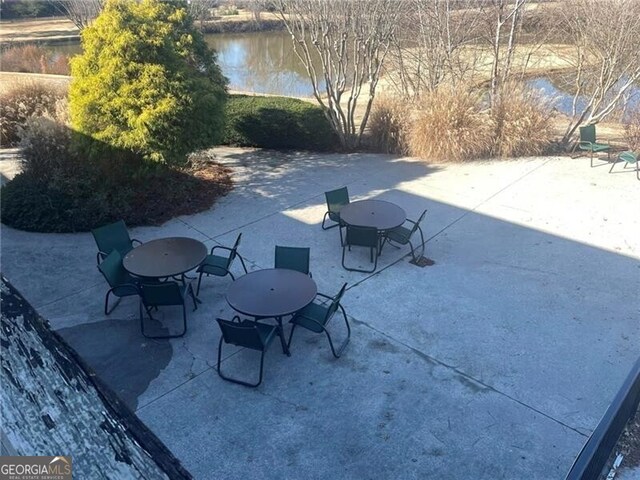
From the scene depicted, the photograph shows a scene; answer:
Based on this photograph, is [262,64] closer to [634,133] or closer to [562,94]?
[562,94]

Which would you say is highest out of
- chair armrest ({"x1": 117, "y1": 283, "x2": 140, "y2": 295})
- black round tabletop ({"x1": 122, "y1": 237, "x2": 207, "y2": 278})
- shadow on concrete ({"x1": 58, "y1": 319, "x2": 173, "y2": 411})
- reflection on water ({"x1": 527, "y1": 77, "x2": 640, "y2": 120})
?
reflection on water ({"x1": 527, "y1": 77, "x2": 640, "y2": 120})

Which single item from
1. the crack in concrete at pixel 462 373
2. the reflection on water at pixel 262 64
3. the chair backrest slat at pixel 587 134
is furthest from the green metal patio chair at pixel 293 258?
the reflection on water at pixel 262 64

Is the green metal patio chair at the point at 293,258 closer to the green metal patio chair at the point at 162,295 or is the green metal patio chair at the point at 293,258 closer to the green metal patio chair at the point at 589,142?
the green metal patio chair at the point at 162,295

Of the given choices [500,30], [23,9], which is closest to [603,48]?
[500,30]

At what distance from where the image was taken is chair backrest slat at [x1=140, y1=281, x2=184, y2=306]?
512cm

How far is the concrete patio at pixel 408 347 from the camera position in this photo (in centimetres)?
396

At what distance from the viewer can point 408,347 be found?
5.11 meters

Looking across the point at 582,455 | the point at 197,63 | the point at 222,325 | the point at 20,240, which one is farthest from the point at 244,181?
the point at 582,455

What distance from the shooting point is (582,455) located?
8.86 feet

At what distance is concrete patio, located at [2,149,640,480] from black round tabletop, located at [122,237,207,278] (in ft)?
1.88

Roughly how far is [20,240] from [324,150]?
732 centimetres

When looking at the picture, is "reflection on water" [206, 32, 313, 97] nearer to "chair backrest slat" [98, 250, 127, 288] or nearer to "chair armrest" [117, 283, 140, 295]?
"chair backrest slat" [98, 250, 127, 288]

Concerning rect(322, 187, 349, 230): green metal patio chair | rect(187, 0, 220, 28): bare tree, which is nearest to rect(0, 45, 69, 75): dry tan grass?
rect(187, 0, 220, 28): bare tree

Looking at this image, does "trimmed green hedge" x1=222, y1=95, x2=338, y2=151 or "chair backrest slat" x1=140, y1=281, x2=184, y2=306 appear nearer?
"chair backrest slat" x1=140, y1=281, x2=184, y2=306
